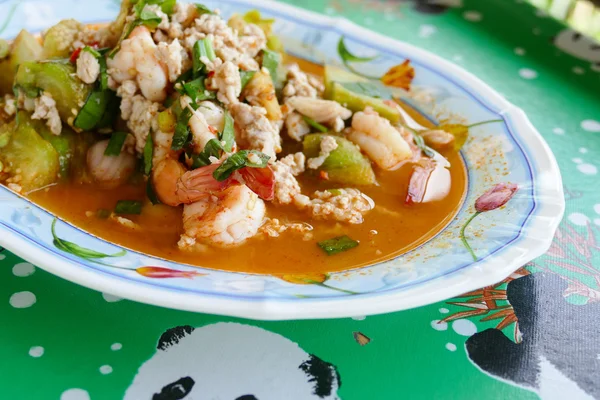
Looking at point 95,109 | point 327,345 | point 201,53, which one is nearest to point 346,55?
point 201,53

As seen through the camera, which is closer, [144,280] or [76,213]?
[144,280]

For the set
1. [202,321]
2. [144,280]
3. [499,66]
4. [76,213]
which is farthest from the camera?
[499,66]

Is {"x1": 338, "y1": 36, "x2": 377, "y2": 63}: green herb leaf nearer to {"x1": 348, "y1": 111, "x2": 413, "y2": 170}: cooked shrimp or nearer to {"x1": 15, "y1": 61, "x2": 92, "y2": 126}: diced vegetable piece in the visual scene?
{"x1": 348, "y1": 111, "x2": 413, "y2": 170}: cooked shrimp

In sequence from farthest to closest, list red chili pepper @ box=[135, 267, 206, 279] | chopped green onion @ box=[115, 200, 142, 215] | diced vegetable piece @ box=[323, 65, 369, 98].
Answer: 1. diced vegetable piece @ box=[323, 65, 369, 98]
2. chopped green onion @ box=[115, 200, 142, 215]
3. red chili pepper @ box=[135, 267, 206, 279]

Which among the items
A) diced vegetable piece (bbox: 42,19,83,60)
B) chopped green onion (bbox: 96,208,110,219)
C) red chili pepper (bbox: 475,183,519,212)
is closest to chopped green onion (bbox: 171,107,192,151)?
chopped green onion (bbox: 96,208,110,219)

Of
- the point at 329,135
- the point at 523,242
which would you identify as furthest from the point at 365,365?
the point at 329,135

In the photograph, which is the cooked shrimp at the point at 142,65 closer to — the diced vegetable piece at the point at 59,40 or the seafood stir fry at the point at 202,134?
the seafood stir fry at the point at 202,134

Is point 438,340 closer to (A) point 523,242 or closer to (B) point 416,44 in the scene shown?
(A) point 523,242

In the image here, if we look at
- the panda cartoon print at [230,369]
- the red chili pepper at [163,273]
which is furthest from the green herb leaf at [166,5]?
the panda cartoon print at [230,369]
